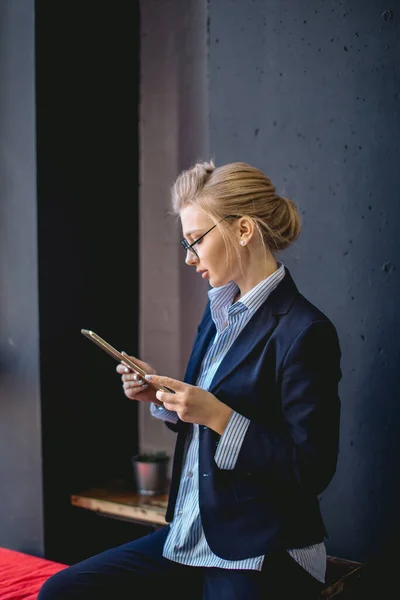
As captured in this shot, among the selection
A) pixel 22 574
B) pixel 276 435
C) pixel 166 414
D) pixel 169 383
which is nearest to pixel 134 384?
pixel 166 414

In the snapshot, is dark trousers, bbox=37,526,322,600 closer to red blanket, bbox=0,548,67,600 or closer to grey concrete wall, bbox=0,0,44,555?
red blanket, bbox=0,548,67,600

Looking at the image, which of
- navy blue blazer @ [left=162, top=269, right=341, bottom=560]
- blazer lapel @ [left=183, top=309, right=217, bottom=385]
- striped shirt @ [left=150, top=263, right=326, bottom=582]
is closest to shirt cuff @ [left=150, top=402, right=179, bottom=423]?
striped shirt @ [left=150, top=263, right=326, bottom=582]

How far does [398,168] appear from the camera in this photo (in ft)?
6.35

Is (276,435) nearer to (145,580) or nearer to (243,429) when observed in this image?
(243,429)

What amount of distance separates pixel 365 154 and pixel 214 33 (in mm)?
758

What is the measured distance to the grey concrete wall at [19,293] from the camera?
2301 millimetres

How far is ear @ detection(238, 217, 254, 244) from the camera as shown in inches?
61.0

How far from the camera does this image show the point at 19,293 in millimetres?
2336

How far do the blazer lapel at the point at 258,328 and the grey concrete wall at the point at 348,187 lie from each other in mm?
534

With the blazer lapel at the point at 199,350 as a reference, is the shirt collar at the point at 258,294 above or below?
above

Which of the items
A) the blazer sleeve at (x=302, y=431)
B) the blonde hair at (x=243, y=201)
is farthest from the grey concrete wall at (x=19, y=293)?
the blazer sleeve at (x=302, y=431)

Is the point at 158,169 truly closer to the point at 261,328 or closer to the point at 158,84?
the point at 158,84

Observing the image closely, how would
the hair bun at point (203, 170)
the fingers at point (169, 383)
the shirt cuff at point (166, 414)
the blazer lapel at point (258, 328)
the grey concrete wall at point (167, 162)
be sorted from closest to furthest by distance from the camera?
the fingers at point (169, 383)
the blazer lapel at point (258, 328)
the hair bun at point (203, 170)
the shirt cuff at point (166, 414)
the grey concrete wall at point (167, 162)

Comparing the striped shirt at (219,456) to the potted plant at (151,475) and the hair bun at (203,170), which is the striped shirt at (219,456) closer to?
the hair bun at (203,170)
